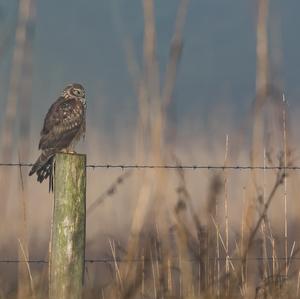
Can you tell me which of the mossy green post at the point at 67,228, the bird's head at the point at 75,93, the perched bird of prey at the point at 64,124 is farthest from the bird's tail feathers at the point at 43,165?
the bird's head at the point at 75,93

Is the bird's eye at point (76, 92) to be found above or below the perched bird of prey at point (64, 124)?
above

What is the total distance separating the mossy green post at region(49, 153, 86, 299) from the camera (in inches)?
117

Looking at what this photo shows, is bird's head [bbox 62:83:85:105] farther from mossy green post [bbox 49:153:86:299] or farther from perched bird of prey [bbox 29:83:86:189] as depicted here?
mossy green post [bbox 49:153:86:299]

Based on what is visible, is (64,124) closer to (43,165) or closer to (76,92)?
(76,92)

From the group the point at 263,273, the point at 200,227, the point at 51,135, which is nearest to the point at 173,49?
the point at 200,227

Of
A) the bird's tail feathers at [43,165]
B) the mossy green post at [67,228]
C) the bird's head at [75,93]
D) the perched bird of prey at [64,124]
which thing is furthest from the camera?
the bird's head at [75,93]

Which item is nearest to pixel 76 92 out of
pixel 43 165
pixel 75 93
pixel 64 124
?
pixel 75 93

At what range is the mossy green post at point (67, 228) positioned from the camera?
297cm

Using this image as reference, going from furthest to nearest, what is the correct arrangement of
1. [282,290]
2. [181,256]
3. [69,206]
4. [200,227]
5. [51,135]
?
[51,135] → [69,206] → [282,290] → [181,256] → [200,227]

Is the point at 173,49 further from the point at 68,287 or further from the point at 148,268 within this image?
the point at 68,287

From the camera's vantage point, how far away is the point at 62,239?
117 inches

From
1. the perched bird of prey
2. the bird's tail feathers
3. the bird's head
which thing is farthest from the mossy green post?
the bird's head

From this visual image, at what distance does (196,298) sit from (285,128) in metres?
0.78

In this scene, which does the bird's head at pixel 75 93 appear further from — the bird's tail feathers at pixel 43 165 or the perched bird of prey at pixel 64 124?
the bird's tail feathers at pixel 43 165
